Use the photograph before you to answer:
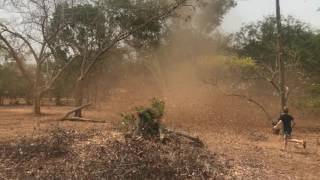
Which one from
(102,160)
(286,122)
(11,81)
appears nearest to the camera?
(102,160)

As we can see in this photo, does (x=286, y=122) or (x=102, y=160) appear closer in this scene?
(x=102, y=160)

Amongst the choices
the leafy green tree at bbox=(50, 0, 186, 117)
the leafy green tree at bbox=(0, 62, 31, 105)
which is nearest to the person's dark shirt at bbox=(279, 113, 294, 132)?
the leafy green tree at bbox=(50, 0, 186, 117)

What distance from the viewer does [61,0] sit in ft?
90.4

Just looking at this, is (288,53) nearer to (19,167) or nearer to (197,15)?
(197,15)

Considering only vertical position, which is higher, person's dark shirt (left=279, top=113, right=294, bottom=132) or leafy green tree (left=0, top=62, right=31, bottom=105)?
leafy green tree (left=0, top=62, right=31, bottom=105)

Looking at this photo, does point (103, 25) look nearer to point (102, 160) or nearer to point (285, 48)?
point (285, 48)

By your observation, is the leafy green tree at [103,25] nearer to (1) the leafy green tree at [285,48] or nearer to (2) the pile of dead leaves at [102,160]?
(1) the leafy green tree at [285,48]

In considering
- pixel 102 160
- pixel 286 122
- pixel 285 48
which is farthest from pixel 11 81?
pixel 102 160

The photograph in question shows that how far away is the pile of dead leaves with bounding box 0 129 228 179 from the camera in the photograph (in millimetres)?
10531

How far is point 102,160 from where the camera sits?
11.1 meters

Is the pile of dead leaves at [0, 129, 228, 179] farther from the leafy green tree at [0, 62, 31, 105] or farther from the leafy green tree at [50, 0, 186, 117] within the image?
the leafy green tree at [0, 62, 31, 105]

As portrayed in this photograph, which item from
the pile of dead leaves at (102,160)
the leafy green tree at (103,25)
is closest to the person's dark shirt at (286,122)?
the pile of dead leaves at (102,160)

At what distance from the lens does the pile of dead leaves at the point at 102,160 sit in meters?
10.5

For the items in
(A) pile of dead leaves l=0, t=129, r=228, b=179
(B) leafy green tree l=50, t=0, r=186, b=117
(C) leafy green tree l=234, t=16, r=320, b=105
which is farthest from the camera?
(C) leafy green tree l=234, t=16, r=320, b=105
